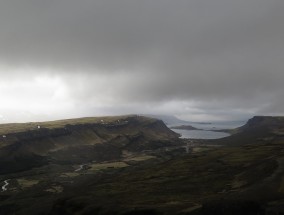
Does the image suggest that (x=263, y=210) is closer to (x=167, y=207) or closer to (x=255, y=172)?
(x=167, y=207)

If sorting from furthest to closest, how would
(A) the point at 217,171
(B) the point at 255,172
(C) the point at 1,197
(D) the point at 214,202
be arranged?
(C) the point at 1,197
(A) the point at 217,171
(B) the point at 255,172
(D) the point at 214,202

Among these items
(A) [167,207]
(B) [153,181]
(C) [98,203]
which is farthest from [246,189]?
(B) [153,181]

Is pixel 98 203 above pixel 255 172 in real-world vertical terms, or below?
below

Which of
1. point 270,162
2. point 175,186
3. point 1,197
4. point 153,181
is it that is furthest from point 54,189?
point 270,162

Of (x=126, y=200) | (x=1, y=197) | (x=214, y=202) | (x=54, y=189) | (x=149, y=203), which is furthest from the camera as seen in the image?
(x=54, y=189)

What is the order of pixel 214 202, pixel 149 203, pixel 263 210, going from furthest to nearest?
pixel 149 203 → pixel 214 202 → pixel 263 210

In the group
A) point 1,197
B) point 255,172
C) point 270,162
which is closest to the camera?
point 255,172

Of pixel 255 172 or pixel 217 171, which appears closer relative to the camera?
pixel 255 172

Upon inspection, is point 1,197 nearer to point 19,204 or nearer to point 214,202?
point 19,204

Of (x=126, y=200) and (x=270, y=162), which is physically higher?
(x=270, y=162)
